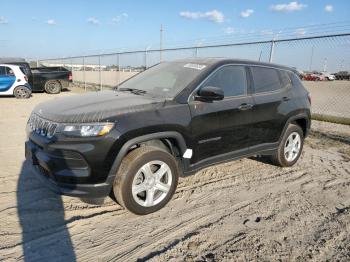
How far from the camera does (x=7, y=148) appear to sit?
618 cm

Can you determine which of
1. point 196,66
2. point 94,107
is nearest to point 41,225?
point 94,107

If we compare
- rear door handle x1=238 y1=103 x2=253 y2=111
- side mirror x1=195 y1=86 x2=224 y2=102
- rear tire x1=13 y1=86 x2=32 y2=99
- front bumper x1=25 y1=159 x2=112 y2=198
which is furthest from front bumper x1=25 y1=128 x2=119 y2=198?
rear tire x1=13 y1=86 x2=32 y2=99

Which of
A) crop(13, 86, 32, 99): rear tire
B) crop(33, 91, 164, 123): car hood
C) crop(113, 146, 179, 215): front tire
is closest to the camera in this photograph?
crop(33, 91, 164, 123): car hood

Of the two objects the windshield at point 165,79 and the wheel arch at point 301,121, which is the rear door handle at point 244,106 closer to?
the windshield at point 165,79

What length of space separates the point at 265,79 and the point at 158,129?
2.20m

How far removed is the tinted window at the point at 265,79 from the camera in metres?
4.79

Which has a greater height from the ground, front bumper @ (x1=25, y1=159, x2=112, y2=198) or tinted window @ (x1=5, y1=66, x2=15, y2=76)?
tinted window @ (x1=5, y1=66, x2=15, y2=76)

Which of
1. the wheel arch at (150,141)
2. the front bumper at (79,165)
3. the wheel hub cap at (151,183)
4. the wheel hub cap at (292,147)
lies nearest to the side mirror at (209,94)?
the wheel arch at (150,141)

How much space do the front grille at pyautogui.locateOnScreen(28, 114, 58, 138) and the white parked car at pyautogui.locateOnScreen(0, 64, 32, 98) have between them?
12113mm

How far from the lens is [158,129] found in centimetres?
360

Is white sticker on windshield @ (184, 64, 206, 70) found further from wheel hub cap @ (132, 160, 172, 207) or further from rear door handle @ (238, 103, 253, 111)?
wheel hub cap @ (132, 160, 172, 207)

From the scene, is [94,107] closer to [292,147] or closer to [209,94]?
[209,94]

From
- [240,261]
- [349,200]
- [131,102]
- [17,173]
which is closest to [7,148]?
[17,173]

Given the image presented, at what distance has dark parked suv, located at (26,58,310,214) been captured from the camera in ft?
10.7
